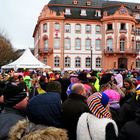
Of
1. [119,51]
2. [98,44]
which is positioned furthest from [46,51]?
[119,51]

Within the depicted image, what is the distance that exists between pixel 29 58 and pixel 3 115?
22.8m

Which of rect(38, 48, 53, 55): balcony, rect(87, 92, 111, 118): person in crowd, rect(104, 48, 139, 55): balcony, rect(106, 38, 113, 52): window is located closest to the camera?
rect(87, 92, 111, 118): person in crowd

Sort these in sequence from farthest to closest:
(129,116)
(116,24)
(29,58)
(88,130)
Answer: (116,24) < (29,58) < (129,116) < (88,130)

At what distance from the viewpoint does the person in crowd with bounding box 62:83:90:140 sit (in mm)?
4898

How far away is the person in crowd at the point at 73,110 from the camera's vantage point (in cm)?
490

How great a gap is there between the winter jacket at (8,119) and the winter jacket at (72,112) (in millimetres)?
675

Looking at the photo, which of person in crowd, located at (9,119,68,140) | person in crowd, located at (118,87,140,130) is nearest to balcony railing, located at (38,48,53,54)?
person in crowd, located at (118,87,140,130)

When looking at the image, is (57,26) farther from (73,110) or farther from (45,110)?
(45,110)

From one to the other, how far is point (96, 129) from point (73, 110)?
100 centimetres

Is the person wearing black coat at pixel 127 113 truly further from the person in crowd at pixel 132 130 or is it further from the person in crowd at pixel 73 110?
the person in crowd at pixel 132 130

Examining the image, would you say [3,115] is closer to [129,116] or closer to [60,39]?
[129,116]

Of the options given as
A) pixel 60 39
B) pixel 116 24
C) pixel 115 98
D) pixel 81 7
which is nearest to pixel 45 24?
pixel 60 39

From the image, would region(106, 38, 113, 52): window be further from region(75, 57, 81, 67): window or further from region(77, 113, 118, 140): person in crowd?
region(77, 113, 118, 140): person in crowd

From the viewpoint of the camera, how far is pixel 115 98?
7219 millimetres
